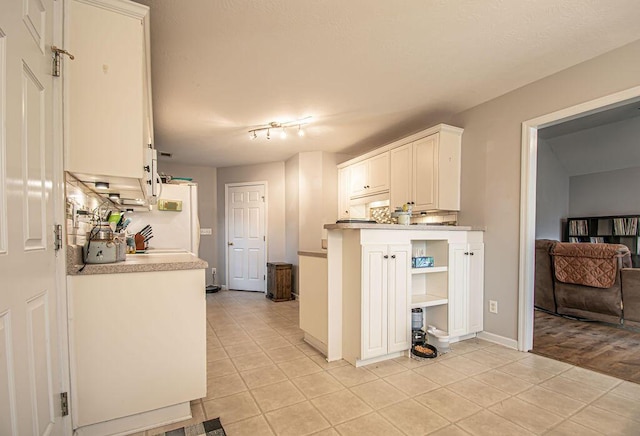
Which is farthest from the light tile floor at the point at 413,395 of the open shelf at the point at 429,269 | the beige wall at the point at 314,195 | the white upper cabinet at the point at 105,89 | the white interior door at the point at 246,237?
the white interior door at the point at 246,237

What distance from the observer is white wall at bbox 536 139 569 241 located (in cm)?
554

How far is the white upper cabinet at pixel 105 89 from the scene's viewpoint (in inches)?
53.1

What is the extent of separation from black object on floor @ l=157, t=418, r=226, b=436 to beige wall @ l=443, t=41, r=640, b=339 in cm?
252

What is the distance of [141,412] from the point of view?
1536mm

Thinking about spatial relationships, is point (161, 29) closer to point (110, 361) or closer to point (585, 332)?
point (110, 361)

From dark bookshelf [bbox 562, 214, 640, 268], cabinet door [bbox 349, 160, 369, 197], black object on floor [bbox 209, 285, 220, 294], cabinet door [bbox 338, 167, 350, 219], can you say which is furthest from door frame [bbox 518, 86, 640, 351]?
black object on floor [bbox 209, 285, 220, 294]

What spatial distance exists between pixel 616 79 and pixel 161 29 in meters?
3.13

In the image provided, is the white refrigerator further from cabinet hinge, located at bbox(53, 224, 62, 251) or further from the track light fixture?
cabinet hinge, located at bbox(53, 224, 62, 251)

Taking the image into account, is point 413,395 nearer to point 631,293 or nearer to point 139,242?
point 139,242

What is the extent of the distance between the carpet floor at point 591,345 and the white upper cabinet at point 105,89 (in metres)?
3.38

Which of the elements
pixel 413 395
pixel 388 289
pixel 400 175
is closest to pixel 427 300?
pixel 388 289

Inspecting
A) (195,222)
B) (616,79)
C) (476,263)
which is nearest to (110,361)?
(195,222)

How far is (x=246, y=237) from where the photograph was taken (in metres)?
5.65

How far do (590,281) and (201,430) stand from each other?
403cm
